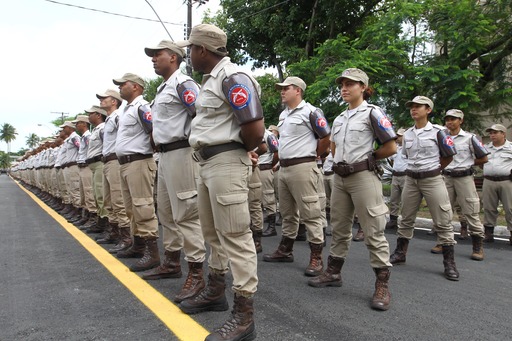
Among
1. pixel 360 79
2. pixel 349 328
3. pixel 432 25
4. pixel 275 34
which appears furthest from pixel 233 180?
pixel 275 34

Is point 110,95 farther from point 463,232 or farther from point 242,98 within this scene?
point 463,232

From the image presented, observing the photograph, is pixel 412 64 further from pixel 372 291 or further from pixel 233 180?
pixel 233 180

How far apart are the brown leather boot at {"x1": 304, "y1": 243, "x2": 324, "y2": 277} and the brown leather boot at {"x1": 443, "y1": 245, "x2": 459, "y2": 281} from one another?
4.34 feet

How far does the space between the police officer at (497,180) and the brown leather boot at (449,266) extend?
273cm

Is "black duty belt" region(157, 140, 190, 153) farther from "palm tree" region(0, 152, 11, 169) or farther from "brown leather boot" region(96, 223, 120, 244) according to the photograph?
"palm tree" region(0, 152, 11, 169)

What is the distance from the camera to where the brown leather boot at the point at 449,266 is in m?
4.26

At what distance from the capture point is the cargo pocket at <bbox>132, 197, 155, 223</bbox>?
14.2 ft

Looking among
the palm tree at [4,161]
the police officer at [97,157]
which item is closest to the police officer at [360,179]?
the police officer at [97,157]

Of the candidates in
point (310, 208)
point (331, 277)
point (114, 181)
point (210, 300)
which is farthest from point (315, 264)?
point (114, 181)

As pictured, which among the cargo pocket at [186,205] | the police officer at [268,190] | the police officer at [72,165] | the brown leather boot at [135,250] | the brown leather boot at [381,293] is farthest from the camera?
the police officer at [72,165]

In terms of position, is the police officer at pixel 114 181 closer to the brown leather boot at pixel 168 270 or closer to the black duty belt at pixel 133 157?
the black duty belt at pixel 133 157

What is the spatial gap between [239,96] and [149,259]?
2378 millimetres

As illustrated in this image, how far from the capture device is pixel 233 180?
8.73ft

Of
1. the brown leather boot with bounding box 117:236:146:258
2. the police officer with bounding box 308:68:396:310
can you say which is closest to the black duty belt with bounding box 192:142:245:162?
the police officer with bounding box 308:68:396:310
